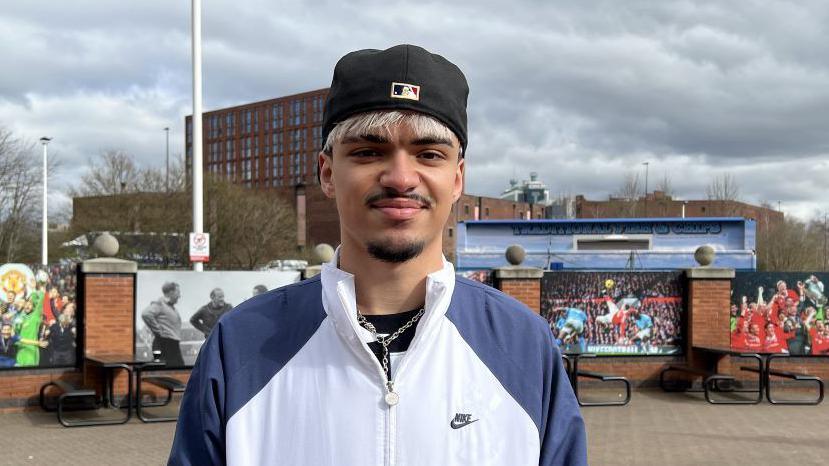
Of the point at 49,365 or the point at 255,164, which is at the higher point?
the point at 255,164

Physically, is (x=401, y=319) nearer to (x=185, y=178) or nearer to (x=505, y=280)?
(x=505, y=280)

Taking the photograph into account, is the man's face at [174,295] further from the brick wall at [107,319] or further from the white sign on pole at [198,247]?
the white sign on pole at [198,247]

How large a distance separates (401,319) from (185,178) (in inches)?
1585

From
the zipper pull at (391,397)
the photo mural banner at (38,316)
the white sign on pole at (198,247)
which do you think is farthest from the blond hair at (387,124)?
the white sign on pole at (198,247)

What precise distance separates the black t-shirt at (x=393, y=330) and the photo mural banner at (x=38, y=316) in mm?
10770

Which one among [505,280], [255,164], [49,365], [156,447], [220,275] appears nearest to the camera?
[156,447]

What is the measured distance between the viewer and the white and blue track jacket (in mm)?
1856

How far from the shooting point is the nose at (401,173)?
1875mm

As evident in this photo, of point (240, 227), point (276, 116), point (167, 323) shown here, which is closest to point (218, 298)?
point (167, 323)

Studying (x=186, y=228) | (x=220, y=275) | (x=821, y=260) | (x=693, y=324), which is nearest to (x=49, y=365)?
(x=220, y=275)

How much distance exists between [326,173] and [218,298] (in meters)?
10.8

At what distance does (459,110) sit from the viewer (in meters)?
2.00

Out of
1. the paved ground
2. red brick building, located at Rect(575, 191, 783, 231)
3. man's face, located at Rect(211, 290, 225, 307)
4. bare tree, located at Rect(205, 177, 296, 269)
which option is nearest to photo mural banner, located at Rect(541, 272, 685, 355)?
the paved ground

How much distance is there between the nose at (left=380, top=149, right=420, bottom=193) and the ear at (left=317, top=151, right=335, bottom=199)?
0.71ft
